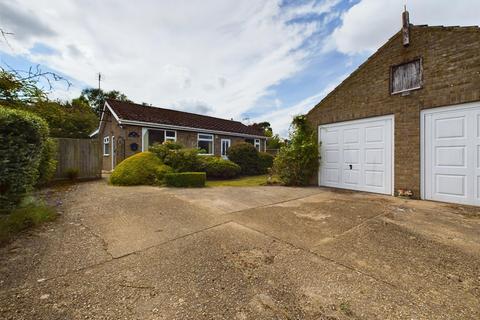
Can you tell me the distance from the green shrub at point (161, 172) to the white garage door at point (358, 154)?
643cm

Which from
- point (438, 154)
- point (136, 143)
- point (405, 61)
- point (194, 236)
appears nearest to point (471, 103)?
point (438, 154)

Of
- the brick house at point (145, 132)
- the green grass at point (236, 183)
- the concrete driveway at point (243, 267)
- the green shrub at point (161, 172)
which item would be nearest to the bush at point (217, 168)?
the green grass at point (236, 183)

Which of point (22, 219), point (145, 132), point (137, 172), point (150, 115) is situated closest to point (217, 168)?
point (137, 172)

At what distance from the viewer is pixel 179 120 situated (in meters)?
14.9

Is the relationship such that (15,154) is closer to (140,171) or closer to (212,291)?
(212,291)

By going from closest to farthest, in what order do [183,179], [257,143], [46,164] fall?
1. [46,164]
2. [183,179]
3. [257,143]

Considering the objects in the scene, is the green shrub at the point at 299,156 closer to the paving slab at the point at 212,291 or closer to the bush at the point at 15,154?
the paving slab at the point at 212,291

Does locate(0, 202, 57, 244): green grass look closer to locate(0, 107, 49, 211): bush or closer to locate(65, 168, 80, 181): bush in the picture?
locate(0, 107, 49, 211): bush

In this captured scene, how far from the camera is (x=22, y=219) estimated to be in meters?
3.41

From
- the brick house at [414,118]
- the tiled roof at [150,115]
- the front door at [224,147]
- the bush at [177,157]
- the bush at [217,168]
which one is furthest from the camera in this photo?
the front door at [224,147]

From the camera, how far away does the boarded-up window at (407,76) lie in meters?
6.08

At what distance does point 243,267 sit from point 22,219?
3.81m

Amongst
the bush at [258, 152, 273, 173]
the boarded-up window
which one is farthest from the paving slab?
the bush at [258, 152, 273, 173]

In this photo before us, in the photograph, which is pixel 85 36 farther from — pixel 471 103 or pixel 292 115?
pixel 471 103
